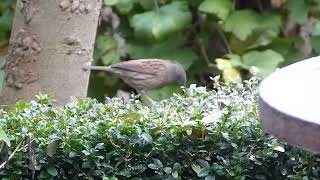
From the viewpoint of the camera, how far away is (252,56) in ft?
17.3

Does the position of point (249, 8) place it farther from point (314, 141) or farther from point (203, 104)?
point (314, 141)

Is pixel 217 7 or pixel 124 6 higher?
pixel 217 7

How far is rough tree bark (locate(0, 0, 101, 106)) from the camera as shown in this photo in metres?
3.80

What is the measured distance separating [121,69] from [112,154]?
1.81m

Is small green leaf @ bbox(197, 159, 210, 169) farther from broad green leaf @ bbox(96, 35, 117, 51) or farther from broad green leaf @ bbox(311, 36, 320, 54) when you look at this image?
broad green leaf @ bbox(311, 36, 320, 54)

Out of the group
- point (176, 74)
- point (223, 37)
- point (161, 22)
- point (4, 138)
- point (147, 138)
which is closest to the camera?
point (4, 138)

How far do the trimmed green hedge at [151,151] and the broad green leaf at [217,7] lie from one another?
2.30 metres

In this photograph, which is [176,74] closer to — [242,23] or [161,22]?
[161,22]

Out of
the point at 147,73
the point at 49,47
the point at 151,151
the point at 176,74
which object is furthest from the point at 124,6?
the point at 151,151

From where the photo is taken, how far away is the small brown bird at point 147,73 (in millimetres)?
4633

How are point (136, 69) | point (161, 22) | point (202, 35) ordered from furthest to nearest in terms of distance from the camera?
point (202, 35), point (161, 22), point (136, 69)

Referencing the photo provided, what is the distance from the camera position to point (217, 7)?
5227 mm

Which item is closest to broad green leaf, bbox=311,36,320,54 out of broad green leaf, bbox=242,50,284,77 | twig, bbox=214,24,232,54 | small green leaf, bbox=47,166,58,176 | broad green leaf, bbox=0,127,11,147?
broad green leaf, bbox=242,50,284,77

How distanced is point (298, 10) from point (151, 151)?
2.75 metres
